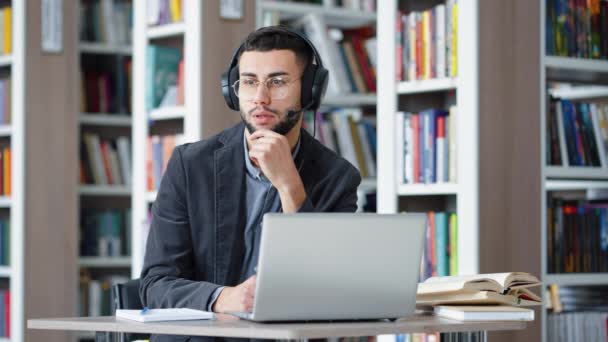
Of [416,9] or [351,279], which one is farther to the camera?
[416,9]

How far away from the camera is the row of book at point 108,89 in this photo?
20.8ft

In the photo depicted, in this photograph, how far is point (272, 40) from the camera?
241 centimetres

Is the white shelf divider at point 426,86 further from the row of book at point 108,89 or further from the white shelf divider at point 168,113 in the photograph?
the row of book at point 108,89

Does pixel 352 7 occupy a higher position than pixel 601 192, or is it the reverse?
pixel 352 7

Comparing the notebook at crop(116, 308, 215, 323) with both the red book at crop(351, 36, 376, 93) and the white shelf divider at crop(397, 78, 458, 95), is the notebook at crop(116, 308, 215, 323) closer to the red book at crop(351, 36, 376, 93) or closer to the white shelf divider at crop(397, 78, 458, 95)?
the white shelf divider at crop(397, 78, 458, 95)

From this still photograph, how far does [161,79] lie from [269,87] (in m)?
2.35

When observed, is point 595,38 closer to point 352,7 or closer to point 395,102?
point 395,102

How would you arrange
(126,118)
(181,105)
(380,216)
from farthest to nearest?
(126,118) → (181,105) → (380,216)

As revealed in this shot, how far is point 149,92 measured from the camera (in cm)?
462

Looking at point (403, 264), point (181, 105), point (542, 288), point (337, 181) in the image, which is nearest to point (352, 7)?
point (181, 105)

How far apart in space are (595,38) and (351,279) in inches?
94.7

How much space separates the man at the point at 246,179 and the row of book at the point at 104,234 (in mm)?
3793

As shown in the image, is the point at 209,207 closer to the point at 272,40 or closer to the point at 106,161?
the point at 272,40

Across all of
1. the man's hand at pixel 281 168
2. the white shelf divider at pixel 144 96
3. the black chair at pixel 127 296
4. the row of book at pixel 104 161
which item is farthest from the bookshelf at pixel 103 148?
the man's hand at pixel 281 168
